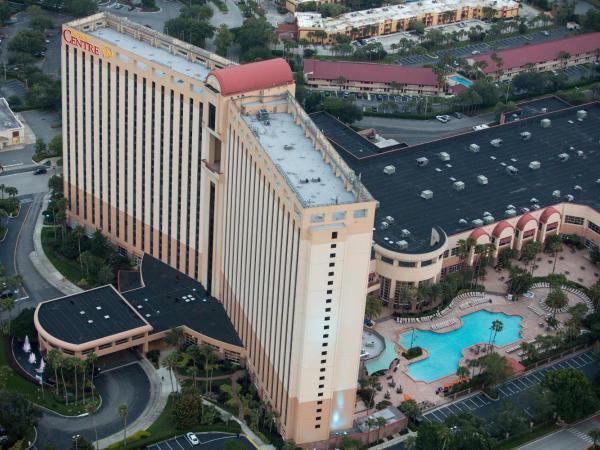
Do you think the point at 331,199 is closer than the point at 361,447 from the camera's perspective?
Yes

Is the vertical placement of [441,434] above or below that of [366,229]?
below

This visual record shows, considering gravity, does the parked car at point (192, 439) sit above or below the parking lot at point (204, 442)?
above

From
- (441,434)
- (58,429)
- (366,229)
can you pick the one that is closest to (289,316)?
(366,229)

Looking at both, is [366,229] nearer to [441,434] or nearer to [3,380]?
[441,434]

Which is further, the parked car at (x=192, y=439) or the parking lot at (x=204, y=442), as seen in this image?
the parked car at (x=192, y=439)

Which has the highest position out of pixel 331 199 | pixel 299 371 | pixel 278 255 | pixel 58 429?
pixel 331 199
